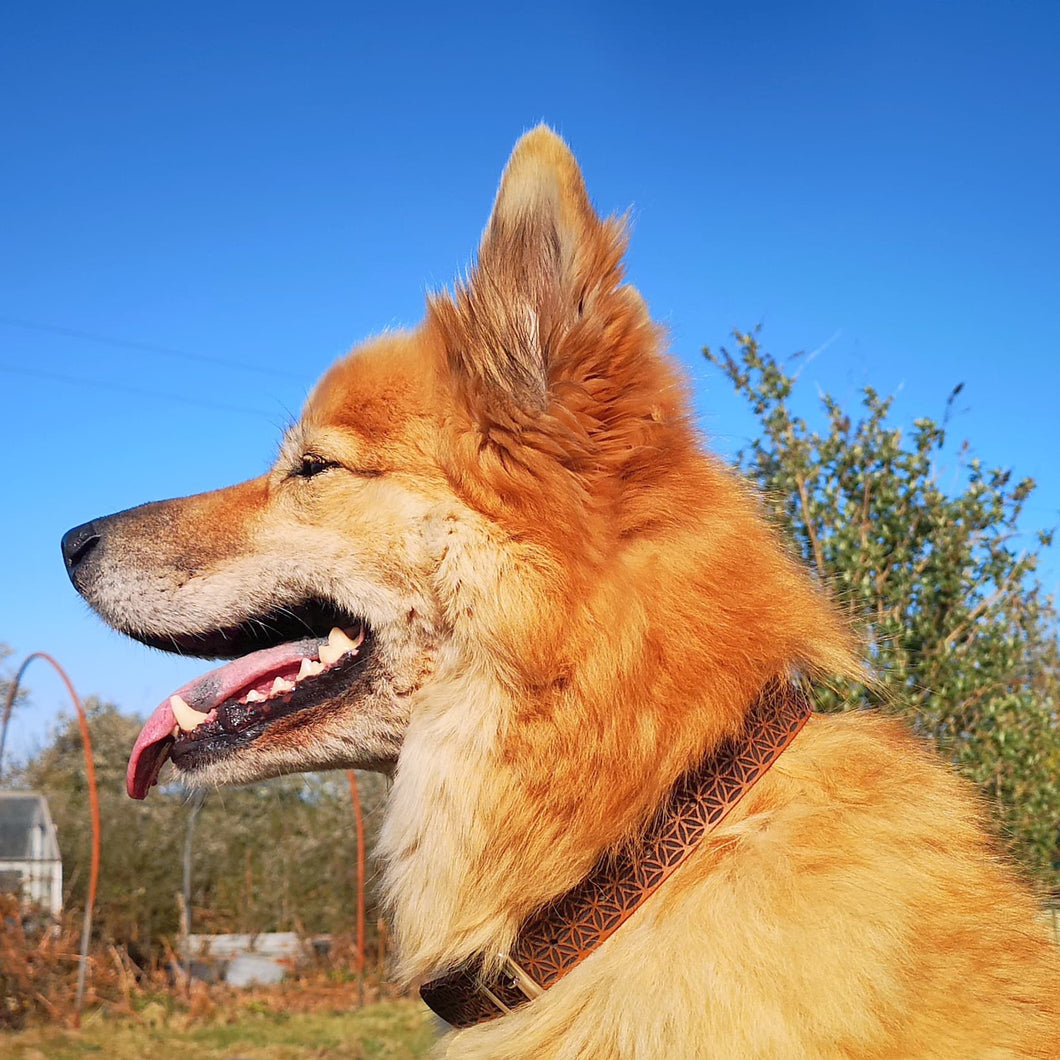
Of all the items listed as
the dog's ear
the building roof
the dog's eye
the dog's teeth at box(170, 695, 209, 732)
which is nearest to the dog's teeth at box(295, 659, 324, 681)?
the dog's teeth at box(170, 695, 209, 732)

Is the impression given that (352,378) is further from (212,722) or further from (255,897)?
(255,897)

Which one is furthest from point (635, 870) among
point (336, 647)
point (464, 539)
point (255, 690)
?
point (255, 690)

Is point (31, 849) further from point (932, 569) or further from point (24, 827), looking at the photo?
point (932, 569)

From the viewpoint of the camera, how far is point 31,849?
11047 millimetres

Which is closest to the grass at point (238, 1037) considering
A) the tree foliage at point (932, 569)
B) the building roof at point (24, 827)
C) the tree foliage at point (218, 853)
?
the tree foliage at point (218, 853)

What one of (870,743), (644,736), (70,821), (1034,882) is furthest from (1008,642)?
(70,821)

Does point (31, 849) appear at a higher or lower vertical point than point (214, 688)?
lower

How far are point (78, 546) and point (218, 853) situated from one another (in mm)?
11142

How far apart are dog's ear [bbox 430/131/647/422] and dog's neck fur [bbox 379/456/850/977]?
40 cm

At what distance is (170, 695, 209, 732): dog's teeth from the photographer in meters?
2.79

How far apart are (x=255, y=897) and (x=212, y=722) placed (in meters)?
11.6

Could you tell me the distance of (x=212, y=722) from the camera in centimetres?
276

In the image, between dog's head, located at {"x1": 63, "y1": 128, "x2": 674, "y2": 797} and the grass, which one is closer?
dog's head, located at {"x1": 63, "y1": 128, "x2": 674, "y2": 797}

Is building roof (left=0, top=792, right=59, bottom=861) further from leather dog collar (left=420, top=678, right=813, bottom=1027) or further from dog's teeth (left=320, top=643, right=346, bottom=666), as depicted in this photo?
leather dog collar (left=420, top=678, right=813, bottom=1027)
